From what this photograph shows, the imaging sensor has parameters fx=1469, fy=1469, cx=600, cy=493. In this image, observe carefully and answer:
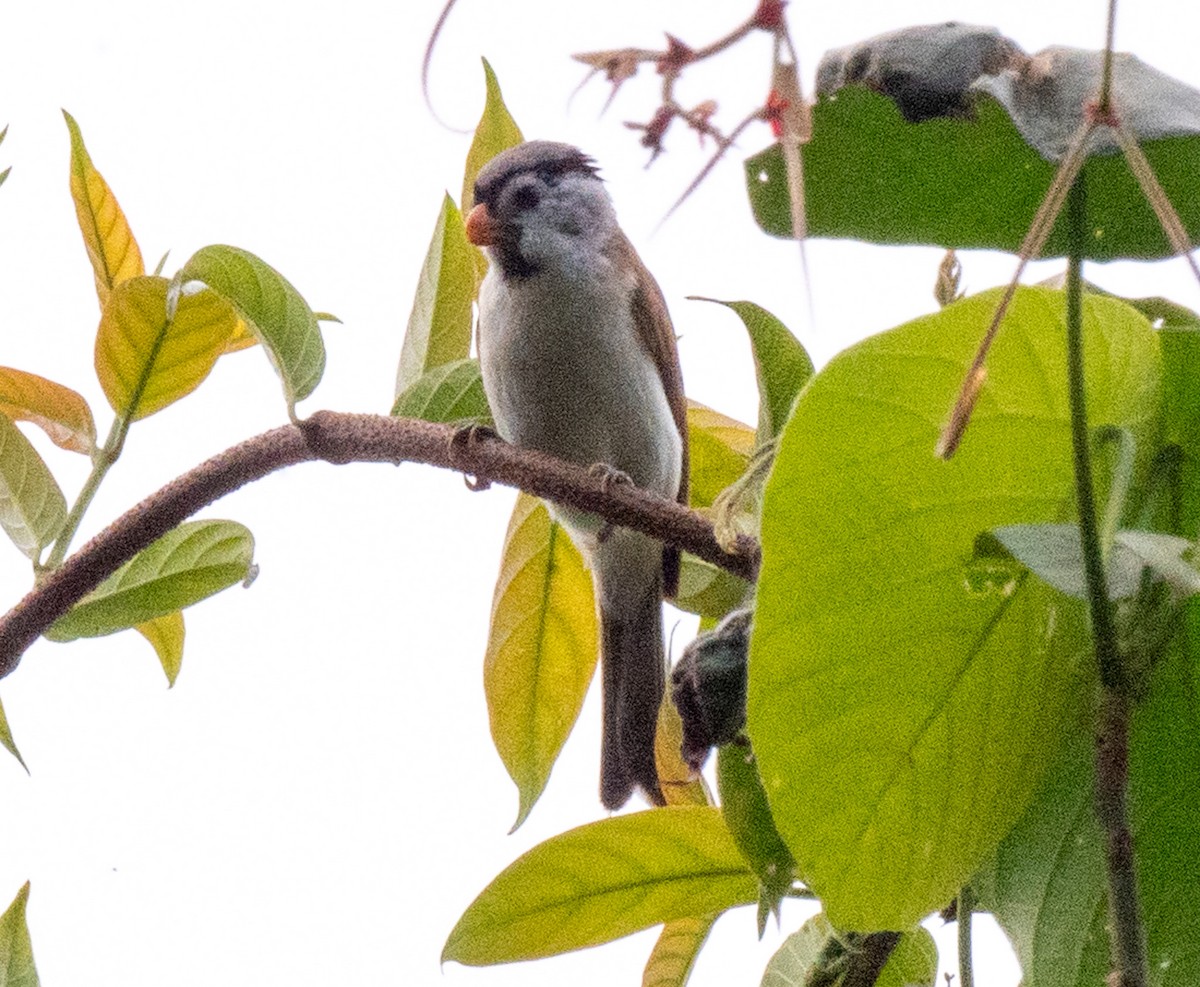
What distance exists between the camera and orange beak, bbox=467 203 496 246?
2266 millimetres

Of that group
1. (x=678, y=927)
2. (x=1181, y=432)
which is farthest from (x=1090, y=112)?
(x=678, y=927)

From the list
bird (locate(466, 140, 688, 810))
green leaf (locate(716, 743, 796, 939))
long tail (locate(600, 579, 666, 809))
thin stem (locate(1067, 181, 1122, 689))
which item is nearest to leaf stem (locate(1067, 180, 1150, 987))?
thin stem (locate(1067, 181, 1122, 689))

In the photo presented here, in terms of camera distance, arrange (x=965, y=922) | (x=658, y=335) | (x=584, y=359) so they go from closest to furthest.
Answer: (x=965, y=922), (x=584, y=359), (x=658, y=335)

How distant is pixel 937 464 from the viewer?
74 centimetres

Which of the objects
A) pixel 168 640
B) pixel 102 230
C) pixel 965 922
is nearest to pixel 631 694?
pixel 168 640

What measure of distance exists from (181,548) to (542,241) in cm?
133

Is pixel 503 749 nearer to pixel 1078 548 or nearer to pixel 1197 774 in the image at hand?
pixel 1197 774

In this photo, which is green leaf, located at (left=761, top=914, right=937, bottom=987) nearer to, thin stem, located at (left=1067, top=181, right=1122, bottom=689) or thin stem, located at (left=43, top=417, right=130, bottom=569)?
thin stem, located at (left=1067, top=181, right=1122, bottom=689)

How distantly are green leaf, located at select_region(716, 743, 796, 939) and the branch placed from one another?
0.62 ft

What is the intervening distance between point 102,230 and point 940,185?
2.90 feet

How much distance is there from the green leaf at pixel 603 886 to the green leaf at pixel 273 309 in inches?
14.8

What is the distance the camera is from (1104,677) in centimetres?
61

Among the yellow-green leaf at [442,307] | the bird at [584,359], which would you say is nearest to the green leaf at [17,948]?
the yellow-green leaf at [442,307]

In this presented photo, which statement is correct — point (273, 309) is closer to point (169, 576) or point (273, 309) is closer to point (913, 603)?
point (169, 576)
